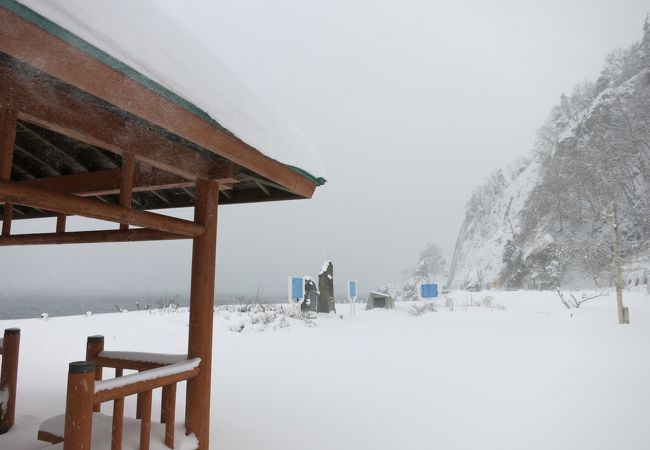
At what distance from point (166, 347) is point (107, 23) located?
814cm

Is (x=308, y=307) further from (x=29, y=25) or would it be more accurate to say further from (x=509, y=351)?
(x=29, y=25)

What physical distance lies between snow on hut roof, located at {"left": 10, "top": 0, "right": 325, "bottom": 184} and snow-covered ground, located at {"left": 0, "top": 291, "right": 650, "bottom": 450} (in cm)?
291

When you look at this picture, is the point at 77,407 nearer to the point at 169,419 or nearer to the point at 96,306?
the point at 169,419

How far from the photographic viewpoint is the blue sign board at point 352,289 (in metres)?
17.6

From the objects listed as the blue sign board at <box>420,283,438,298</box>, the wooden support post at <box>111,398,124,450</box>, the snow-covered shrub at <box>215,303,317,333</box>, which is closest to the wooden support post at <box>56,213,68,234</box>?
the wooden support post at <box>111,398,124,450</box>

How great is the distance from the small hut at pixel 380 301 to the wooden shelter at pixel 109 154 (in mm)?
16786

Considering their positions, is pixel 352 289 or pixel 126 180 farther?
pixel 352 289

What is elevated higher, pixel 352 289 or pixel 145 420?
pixel 352 289

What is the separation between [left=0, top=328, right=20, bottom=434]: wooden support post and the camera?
367cm

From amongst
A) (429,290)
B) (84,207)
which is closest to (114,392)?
(84,207)

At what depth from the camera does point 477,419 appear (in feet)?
14.7

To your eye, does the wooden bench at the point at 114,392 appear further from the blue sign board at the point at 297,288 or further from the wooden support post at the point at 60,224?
the blue sign board at the point at 297,288

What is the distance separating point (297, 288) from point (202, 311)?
1192cm

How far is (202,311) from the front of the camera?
2996 millimetres
